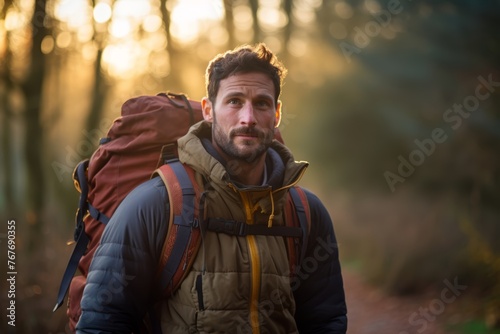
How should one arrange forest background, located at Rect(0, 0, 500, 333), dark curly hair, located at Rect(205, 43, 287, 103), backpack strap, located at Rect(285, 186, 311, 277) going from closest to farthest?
1. backpack strap, located at Rect(285, 186, 311, 277)
2. dark curly hair, located at Rect(205, 43, 287, 103)
3. forest background, located at Rect(0, 0, 500, 333)

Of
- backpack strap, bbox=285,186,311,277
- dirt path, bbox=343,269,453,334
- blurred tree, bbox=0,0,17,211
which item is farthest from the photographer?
blurred tree, bbox=0,0,17,211

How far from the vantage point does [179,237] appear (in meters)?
3.14

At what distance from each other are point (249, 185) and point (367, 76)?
10.8m

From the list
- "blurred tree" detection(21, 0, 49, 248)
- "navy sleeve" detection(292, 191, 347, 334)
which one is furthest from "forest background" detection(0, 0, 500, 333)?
"navy sleeve" detection(292, 191, 347, 334)

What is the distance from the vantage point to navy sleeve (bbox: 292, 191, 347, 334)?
370 centimetres

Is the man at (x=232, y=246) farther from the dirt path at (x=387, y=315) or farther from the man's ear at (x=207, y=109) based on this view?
the dirt path at (x=387, y=315)

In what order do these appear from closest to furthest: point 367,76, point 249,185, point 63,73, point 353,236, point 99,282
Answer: point 99,282, point 249,185, point 367,76, point 353,236, point 63,73

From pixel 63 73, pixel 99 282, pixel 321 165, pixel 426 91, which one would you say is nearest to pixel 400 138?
pixel 426 91

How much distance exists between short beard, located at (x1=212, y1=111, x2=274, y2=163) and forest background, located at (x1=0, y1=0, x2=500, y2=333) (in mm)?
5317

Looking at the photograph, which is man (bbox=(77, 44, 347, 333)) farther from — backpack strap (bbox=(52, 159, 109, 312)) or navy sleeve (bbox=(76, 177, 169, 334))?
backpack strap (bbox=(52, 159, 109, 312))

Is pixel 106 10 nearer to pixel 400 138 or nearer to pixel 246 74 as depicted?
pixel 400 138

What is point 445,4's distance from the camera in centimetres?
1141

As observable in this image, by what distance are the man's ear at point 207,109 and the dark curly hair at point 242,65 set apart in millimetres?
37

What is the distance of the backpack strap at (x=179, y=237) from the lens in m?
3.13
